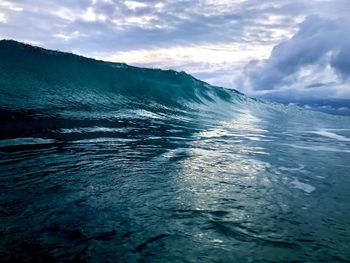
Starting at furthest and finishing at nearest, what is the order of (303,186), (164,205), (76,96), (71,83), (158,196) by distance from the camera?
(71,83) → (76,96) → (303,186) → (158,196) → (164,205)

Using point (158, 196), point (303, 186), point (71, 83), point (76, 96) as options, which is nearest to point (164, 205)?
point (158, 196)

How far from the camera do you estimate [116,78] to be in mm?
24594

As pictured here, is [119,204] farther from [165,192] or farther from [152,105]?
[152,105]

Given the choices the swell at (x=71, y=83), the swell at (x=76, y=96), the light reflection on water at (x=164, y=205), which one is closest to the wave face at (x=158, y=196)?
the light reflection on water at (x=164, y=205)

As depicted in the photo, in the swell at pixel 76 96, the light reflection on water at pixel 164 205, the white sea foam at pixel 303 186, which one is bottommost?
the light reflection on water at pixel 164 205

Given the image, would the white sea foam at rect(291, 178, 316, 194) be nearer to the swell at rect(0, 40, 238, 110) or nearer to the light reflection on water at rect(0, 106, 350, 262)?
the light reflection on water at rect(0, 106, 350, 262)

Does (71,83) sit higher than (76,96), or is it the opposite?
(71,83)

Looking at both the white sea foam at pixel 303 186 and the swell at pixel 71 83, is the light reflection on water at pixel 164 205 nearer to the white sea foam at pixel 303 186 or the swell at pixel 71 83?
the white sea foam at pixel 303 186

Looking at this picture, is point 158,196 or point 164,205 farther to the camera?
point 158,196

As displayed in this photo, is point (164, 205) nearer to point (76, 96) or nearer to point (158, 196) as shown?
point (158, 196)

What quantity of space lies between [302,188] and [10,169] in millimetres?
5300

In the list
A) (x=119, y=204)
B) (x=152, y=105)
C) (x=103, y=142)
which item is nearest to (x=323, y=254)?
(x=119, y=204)

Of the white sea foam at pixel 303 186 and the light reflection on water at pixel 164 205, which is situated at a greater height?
the white sea foam at pixel 303 186

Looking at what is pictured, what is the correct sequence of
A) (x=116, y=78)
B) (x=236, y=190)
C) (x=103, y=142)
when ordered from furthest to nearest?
(x=116, y=78)
(x=103, y=142)
(x=236, y=190)
